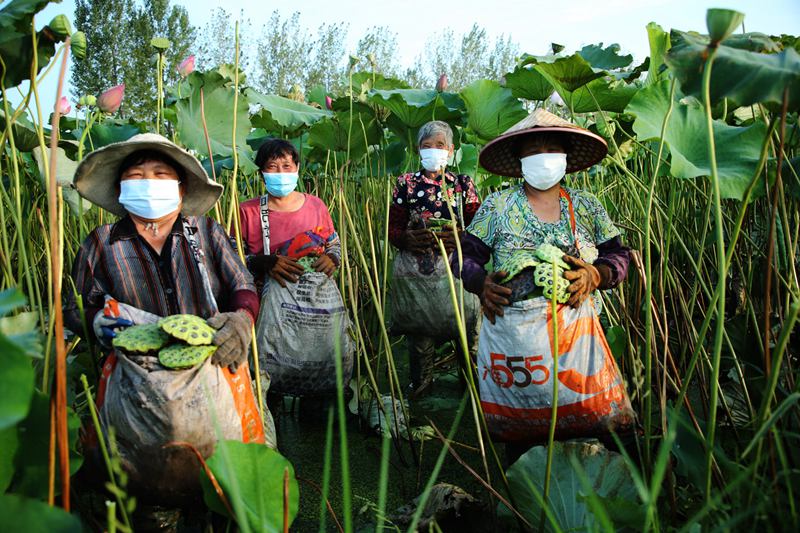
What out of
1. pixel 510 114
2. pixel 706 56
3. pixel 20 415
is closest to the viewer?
pixel 20 415

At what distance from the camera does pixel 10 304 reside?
2.20 ft

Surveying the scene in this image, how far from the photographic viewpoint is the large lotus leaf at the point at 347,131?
284 cm

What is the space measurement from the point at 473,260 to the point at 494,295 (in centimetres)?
19

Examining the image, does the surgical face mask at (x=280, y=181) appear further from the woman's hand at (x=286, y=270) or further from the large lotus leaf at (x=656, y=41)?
the large lotus leaf at (x=656, y=41)

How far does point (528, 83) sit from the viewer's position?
8.29ft

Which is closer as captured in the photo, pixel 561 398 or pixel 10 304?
pixel 10 304

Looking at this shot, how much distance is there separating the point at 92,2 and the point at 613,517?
17841 millimetres

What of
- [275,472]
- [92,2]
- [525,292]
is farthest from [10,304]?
[92,2]

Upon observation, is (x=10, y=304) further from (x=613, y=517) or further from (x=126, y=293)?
(x=613, y=517)

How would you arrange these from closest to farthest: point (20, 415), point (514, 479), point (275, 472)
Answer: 1. point (20, 415)
2. point (275, 472)
3. point (514, 479)

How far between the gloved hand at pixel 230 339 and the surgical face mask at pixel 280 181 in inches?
35.4

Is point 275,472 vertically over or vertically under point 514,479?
over

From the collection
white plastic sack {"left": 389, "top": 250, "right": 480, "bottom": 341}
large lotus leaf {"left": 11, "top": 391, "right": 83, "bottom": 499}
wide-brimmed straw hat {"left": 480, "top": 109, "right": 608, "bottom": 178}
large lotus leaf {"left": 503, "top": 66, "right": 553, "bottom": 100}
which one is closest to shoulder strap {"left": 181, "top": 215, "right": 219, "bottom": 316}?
large lotus leaf {"left": 11, "top": 391, "right": 83, "bottom": 499}

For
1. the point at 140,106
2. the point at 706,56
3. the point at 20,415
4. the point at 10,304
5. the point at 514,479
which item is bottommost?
the point at 514,479
